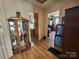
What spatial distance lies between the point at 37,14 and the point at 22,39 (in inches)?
81.0

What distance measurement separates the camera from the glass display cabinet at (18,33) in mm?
2650

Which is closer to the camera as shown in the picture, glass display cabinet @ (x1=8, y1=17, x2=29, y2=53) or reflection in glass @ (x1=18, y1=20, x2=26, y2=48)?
glass display cabinet @ (x1=8, y1=17, x2=29, y2=53)

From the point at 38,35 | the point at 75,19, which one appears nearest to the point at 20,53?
the point at 38,35

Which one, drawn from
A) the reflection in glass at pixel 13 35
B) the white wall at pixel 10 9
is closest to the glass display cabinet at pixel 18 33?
the reflection in glass at pixel 13 35

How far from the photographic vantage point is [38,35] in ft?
15.0

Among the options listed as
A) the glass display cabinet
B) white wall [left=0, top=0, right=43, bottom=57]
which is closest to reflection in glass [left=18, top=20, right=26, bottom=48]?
the glass display cabinet

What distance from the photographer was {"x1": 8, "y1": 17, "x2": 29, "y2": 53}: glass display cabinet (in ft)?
8.70

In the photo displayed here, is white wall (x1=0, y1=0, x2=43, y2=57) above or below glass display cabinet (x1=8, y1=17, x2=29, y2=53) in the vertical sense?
above

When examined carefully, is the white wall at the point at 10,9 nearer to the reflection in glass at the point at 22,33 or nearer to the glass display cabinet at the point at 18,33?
the glass display cabinet at the point at 18,33

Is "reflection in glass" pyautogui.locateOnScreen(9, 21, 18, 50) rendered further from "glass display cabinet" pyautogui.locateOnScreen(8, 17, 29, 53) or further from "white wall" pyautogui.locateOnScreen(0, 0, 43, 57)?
"white wall" pyautogui.locateOnScreen(0, 0, 43, 57)

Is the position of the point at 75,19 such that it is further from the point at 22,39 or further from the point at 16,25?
the point at 22,39

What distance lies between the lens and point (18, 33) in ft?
9.14

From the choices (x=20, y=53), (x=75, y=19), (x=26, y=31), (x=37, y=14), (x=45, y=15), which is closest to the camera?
(x=75, y=19)

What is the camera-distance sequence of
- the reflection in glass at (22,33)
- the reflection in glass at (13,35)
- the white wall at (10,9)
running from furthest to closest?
1. the reflection in glass at (22,33)
2. the reflection in glass at (13,35)
3. the white wall at (10,9)
